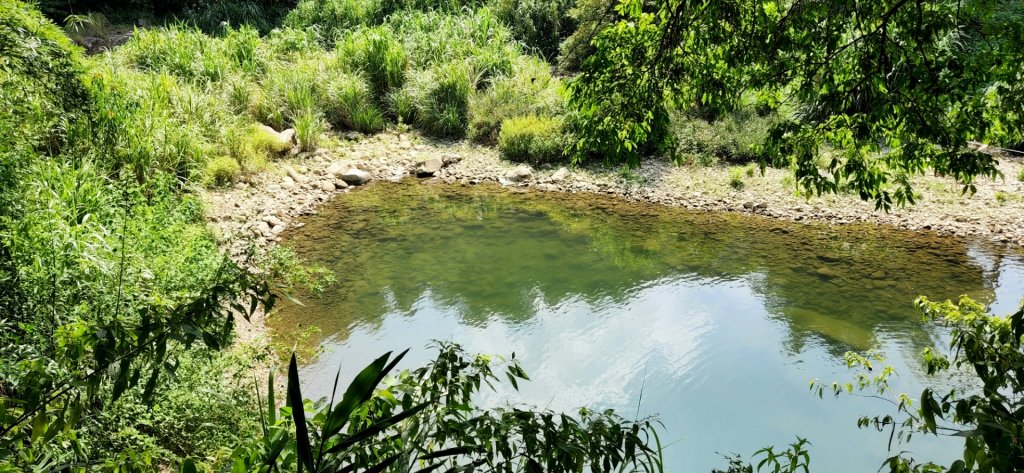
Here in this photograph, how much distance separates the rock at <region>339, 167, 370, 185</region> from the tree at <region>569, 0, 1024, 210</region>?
7.83m

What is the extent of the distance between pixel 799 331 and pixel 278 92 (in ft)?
32.1

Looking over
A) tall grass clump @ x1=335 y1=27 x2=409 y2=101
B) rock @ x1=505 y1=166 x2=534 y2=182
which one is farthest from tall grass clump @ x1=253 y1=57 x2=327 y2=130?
rock @ x1=505 y1=166 x2=534 y2=182

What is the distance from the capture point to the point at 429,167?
1121 centimetres

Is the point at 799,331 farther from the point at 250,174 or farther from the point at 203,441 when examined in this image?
the point at 250,174

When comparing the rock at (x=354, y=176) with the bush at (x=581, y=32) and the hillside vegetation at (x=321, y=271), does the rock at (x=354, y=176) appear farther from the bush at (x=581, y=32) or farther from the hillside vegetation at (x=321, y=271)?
the bush at (x=581, y=32)

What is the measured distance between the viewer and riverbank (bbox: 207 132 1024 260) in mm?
7996

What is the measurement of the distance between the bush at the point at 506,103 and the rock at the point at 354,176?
249 cm

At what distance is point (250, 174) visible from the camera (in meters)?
9.38

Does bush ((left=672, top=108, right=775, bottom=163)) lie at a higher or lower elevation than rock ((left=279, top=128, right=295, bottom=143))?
higher

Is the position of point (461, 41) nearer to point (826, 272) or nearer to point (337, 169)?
point (337, 169)

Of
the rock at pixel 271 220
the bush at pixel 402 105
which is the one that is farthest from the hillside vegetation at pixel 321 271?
the bush at pixel 402 105

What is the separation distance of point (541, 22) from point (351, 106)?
5.88 meters

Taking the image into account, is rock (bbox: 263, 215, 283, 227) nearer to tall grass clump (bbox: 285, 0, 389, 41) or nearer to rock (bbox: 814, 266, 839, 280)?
rock (bbox: 814, 266, 839, 280)

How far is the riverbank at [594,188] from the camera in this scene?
800 cm
